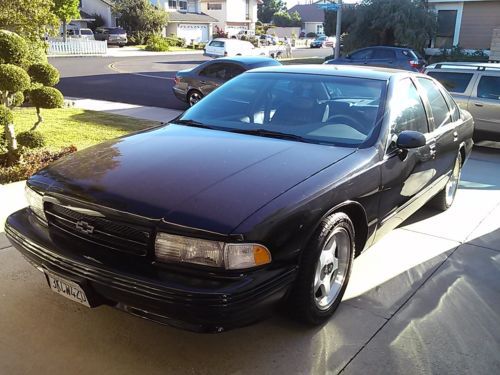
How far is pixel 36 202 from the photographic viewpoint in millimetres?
3184

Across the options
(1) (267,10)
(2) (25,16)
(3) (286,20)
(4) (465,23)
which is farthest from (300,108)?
(1) (267,10)

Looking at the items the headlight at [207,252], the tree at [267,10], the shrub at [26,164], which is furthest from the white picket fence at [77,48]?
the tree at [267,10]

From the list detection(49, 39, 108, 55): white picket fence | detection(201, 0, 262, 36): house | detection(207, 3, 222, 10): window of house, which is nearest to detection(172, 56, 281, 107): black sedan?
detection(49, 39, 108, 55): white picket fence

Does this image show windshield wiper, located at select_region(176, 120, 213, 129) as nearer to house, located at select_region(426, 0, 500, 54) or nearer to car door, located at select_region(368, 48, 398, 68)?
car door, located at select_region(368, 48, 398, 68)

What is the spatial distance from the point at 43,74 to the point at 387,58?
573 inches

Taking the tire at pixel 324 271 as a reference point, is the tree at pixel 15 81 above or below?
above

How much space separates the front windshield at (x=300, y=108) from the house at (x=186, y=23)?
5599 centimetres

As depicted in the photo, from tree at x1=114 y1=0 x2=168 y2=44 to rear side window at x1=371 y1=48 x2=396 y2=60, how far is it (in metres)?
35.3

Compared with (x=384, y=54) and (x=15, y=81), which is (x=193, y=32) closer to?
(x=384, y=54)

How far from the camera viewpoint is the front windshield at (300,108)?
3.77m

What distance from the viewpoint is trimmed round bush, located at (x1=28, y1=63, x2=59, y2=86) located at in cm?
661

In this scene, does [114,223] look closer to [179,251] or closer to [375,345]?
[179,251]

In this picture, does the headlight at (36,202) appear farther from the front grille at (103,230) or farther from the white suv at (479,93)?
the white suv at (479,93)

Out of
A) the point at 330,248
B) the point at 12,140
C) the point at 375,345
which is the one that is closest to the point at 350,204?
the point at 330,248
